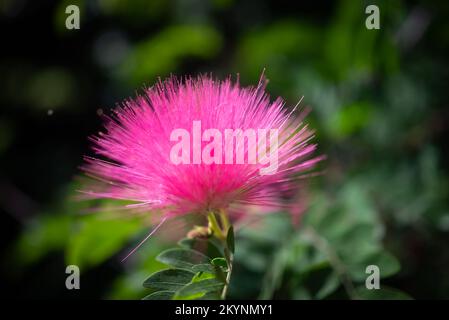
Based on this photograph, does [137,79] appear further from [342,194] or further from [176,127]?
[176,127]

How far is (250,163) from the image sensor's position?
3.19 feet

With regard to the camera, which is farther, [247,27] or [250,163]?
[247,27]

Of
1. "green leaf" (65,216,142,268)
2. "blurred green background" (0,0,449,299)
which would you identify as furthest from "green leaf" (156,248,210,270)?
"green leaf" (65,216,142,268)

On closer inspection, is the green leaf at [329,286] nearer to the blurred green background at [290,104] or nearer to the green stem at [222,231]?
the blurred green background at [290,104]

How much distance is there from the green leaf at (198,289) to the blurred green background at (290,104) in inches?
13.0

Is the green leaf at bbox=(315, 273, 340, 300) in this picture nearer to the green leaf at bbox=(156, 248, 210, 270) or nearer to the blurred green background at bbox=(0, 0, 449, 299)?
the blurred green background at bbox=(0, 0, 449, 299)

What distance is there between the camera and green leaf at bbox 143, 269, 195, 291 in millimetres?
948

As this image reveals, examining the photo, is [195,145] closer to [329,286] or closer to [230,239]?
[230,239]

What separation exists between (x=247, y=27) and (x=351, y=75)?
3.83 ft

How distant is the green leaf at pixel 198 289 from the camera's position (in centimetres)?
90

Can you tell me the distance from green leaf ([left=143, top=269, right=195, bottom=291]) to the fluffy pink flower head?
113 millimetres

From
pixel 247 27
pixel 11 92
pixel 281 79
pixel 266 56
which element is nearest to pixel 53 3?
pixel 11 92

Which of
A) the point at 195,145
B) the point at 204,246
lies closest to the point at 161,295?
the point at 204,246

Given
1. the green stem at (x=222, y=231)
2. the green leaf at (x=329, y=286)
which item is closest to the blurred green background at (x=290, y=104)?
the green leaf at (x=329, y=286)
